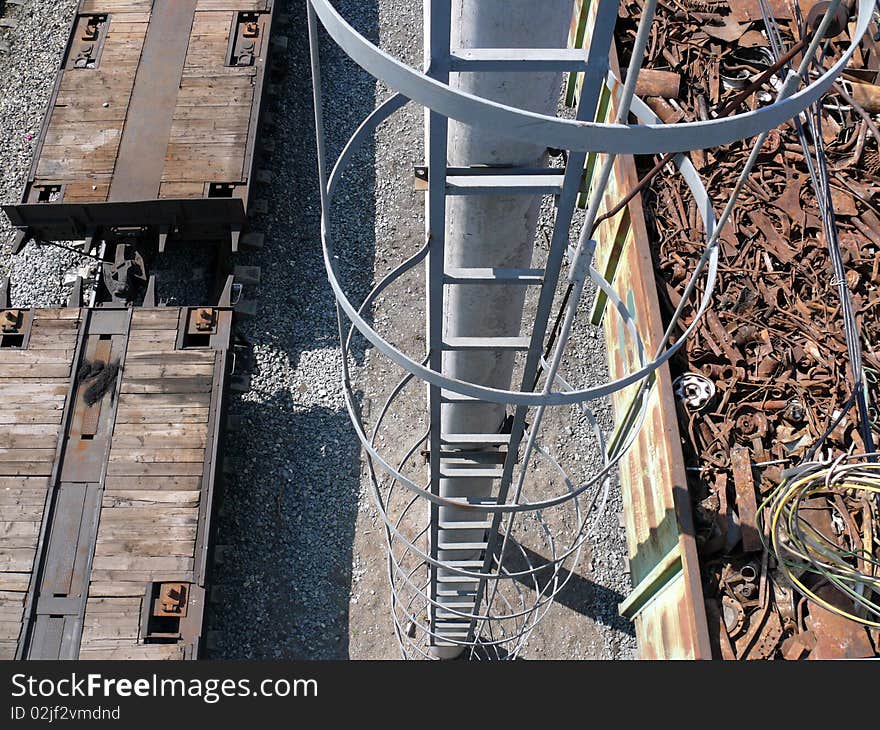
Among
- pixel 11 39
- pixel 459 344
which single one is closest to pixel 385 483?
pixel 459 344

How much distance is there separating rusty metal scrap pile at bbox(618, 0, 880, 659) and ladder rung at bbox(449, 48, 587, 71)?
609 cm

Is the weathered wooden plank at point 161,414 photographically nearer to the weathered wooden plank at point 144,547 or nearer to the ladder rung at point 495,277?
the weathered wooden plank at point 144,547

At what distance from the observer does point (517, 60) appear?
2.78 meters

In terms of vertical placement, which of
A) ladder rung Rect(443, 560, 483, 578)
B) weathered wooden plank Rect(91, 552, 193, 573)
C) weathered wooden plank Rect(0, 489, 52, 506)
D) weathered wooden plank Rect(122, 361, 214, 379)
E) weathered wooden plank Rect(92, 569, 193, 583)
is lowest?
weathered wooden plank Rect(92, 569, 193, 583)

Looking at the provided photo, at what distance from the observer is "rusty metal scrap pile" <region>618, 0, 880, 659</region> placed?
298 inches

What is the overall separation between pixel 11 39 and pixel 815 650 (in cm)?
1685

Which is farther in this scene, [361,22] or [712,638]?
[361,22]

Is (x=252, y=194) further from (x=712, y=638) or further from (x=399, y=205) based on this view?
(x=712, y=638)

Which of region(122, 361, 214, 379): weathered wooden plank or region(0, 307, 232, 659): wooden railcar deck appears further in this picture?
region(122, 361, 214, 379): weathered wooden plank

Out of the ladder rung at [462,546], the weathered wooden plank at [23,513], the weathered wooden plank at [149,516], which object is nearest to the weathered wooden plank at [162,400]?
the weathered wooden plank at [149,516]

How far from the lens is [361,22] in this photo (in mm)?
14703

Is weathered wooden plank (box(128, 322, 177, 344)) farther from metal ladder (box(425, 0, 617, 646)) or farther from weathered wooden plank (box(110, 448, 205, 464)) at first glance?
metal ladder (box(425, 0, 617, 646))

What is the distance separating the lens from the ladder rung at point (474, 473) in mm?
5477

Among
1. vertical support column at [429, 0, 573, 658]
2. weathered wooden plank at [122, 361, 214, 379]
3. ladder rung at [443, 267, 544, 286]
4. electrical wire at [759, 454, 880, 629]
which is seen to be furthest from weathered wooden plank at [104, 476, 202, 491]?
electrical wire at [759, 454, 880, 629]
